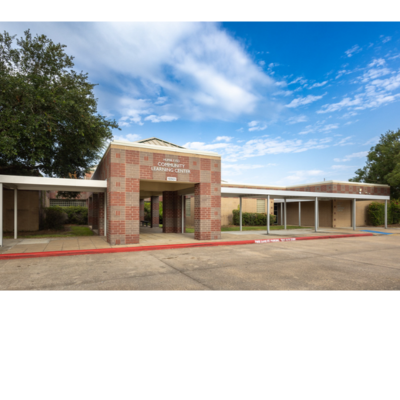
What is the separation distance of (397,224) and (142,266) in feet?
101

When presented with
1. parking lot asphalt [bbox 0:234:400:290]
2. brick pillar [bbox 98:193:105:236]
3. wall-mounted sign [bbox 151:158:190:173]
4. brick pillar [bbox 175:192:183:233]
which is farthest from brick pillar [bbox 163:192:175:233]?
parking lot asphalt [bbox 0:234:400:290]

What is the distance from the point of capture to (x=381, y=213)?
26.6 meters

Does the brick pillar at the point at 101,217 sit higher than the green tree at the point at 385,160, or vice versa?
the green tree at the point at 385,160

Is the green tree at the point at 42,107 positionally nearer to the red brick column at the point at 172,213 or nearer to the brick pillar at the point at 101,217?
the brick pillar at the point at 101,217

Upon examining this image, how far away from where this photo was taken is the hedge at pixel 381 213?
87.0 ft

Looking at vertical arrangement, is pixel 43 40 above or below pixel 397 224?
above

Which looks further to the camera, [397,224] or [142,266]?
[397,224]

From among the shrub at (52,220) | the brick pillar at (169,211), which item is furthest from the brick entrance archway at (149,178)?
the shrub at (52,220)

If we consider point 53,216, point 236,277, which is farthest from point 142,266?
point 53,216

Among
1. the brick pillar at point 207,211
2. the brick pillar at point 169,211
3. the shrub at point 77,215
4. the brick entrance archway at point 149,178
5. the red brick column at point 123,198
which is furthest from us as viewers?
the shrub at point 77,215

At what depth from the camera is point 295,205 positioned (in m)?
30.3

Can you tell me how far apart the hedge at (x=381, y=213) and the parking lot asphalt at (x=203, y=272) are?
2003 cm

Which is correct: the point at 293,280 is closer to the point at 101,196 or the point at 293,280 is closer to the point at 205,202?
the point at 205,202

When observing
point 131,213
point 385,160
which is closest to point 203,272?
point 131,213
